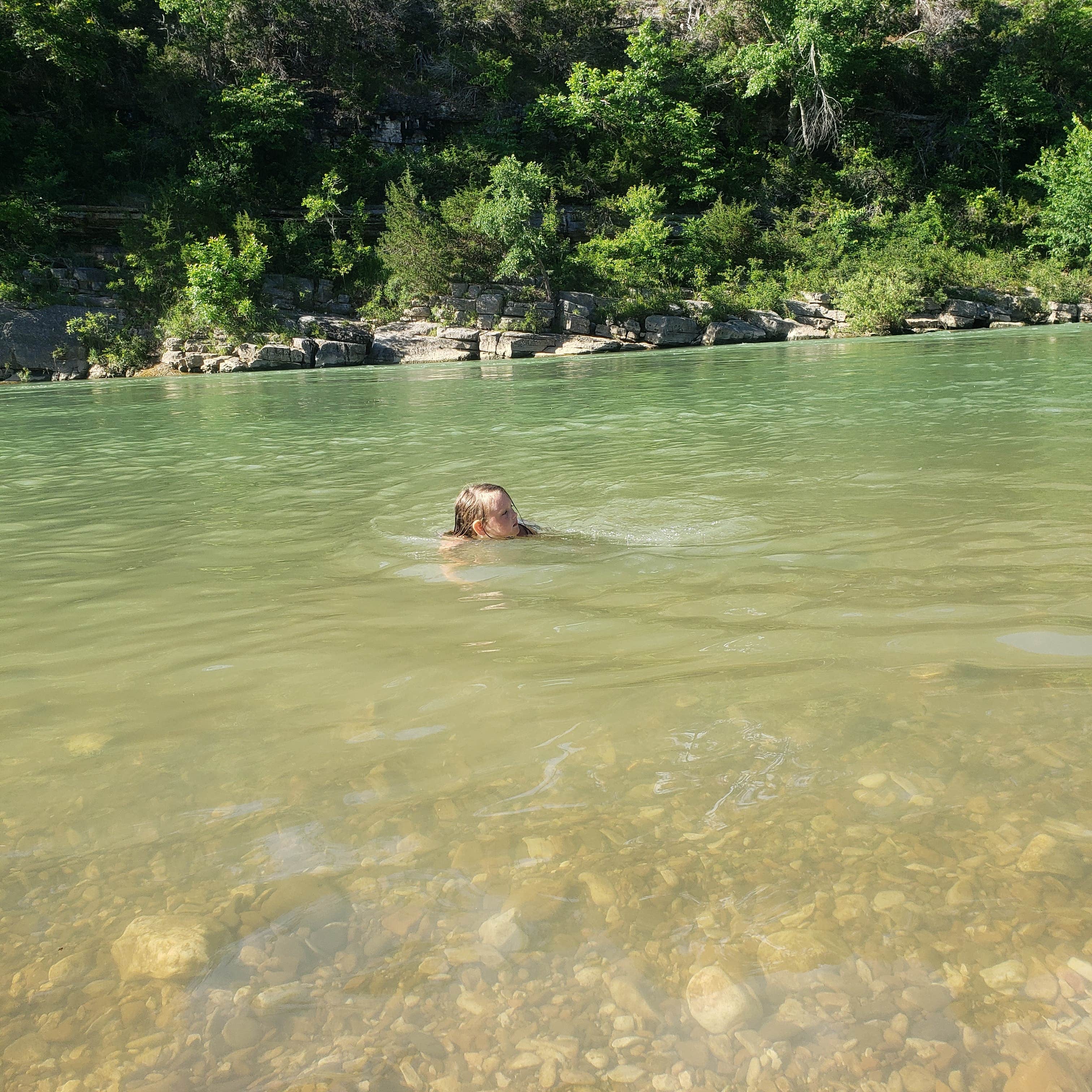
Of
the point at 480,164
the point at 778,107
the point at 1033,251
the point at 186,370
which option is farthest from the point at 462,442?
the point at 778,107

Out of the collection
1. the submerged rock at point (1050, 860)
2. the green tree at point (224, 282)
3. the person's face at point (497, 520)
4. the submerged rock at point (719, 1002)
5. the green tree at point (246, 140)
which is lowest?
the submerged rock at point (719, 1002)

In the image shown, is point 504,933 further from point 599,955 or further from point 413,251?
point 413,251

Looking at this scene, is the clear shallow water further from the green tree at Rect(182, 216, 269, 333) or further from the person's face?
the green tree at Rect(182, 216, 269, 333)

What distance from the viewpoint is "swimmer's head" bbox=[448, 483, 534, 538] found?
539cm

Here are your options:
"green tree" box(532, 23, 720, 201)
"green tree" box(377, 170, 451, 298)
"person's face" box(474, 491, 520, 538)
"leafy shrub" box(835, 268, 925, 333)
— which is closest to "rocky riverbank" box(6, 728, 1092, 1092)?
"person's face" box(474, 491, 520, 538)

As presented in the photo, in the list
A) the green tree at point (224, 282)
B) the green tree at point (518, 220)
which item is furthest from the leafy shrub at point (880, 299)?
the green tree at point (224, 282)

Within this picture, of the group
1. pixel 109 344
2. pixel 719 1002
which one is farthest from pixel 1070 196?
pixel 719 1002

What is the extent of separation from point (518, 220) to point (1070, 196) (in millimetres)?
23692

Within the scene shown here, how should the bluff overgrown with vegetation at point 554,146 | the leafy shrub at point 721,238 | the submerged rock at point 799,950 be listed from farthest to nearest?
the leafy shrub at point 721,238 → the bluff overgrown with vegetation at point 554,146 → the submerged rock at point 799,950

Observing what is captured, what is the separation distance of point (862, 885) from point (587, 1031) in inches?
28.3

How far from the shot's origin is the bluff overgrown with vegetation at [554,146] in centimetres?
3166

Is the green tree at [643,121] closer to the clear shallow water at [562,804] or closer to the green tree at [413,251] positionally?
the green tree at [413,251]

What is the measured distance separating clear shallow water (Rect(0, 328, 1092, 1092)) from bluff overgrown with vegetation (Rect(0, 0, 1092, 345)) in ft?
91.1

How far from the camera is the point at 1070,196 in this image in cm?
3566
